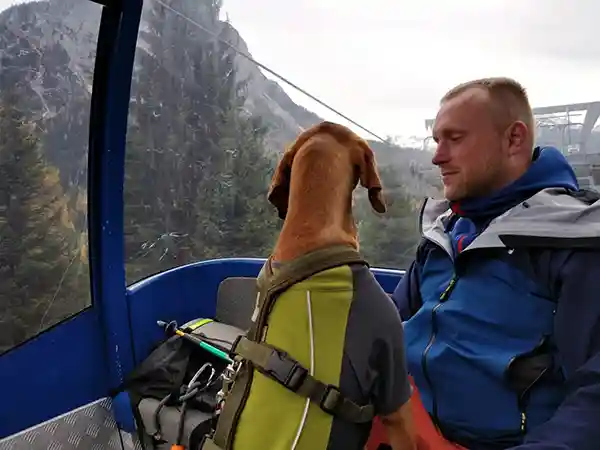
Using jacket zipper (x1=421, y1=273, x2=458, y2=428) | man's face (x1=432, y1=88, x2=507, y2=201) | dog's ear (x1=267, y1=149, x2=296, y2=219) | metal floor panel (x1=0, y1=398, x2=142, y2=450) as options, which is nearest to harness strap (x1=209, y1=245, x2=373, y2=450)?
dog's ear (x1=267, y1=149, x2=296, y2=219)

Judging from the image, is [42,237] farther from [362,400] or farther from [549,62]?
[549,62]

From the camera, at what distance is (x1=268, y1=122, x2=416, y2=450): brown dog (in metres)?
1.25

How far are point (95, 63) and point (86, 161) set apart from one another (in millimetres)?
353

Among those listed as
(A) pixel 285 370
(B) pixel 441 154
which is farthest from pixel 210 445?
(B) pixel 441 154

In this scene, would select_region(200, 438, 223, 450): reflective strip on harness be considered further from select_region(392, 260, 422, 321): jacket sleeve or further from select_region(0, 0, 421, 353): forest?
select_region(392, 260, 422, 321): jacket sleeve

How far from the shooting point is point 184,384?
7.47 feet

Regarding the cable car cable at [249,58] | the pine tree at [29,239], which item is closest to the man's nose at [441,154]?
the cable car cable at [249,58]

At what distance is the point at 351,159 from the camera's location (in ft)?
4.27

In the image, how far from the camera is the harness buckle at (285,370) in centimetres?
119

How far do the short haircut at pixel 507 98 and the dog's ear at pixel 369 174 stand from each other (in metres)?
0.46

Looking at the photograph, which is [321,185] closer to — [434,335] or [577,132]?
[434,335]

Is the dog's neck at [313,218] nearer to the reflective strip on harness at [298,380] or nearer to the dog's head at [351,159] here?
the dog's head at [351,159]

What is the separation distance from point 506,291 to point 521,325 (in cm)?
9

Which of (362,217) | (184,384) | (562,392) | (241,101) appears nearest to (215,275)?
(184,384)
